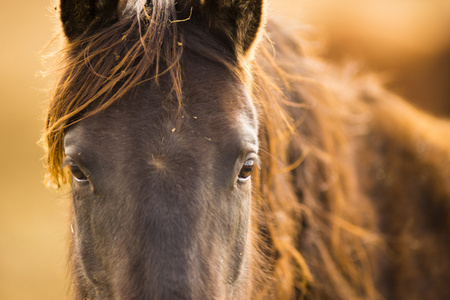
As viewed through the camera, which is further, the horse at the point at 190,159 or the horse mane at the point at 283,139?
the horse mane at the point at 283,139

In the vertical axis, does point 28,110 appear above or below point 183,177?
below

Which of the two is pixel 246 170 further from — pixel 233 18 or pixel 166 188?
pixel 233 18

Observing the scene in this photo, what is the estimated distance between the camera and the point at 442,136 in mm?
3768

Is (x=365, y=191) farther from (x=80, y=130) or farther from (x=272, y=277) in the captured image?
(x=80, y=130)

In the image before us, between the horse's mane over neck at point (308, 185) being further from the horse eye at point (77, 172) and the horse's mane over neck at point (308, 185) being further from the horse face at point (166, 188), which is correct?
the horse eye at point (77, 172)

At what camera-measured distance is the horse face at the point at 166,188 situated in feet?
5.60

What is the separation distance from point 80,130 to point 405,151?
8.87ft

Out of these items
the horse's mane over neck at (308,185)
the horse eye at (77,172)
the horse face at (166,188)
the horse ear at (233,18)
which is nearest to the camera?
the horse face at (166,188)

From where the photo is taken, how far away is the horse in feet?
5.75

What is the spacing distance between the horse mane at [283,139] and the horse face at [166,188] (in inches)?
4.0

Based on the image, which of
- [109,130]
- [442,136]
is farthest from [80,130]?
[442,136]

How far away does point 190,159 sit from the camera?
5.95 feet

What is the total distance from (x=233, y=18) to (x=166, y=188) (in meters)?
0.93

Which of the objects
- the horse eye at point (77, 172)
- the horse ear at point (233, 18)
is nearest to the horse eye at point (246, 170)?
the horse ear at point (233, 18)
